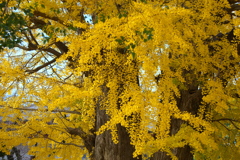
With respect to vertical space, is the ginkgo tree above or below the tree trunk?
above

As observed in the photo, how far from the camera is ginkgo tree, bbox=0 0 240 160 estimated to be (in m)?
3.01

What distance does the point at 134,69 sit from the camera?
380 centimetres

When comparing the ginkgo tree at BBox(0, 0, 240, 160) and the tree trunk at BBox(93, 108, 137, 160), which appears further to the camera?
the tree trunk at BBox(93, 108, 137, 160)

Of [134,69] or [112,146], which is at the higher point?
[134,69]

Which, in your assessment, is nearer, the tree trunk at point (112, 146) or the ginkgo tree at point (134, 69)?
the ginkgo tree at point (134, 69)

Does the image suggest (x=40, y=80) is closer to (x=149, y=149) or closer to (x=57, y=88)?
(x=57, y=88)

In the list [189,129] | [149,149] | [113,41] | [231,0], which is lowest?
[149,149]

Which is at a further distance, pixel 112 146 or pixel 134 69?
pixel 112 146

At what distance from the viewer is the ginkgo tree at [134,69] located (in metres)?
3.01

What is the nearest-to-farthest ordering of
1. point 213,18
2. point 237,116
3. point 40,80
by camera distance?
point 213,18
point 40,80
point 237,116

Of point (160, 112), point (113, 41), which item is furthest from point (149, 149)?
point (113, 41)

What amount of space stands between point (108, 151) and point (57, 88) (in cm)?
131

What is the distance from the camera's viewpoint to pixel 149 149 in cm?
379

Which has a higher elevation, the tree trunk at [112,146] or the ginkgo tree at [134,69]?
the ginkgo tree at [134,69]
